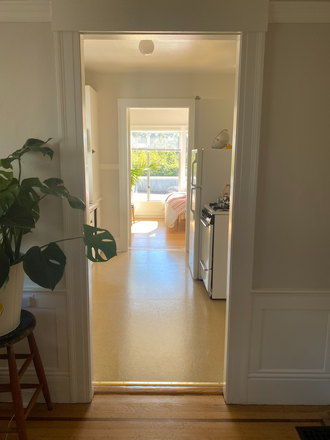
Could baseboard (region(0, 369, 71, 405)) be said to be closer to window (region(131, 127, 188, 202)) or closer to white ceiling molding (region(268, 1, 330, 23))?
white ceiling molding (region(268, 1, 330, 23))

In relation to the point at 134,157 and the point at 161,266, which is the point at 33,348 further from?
the point at 134,157

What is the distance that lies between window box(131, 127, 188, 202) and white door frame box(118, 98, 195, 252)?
3.23 metres

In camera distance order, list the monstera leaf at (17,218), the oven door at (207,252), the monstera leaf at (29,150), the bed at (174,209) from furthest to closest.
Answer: the bed at (174,209) < the oven door at (207,252) < the monstera leaf at (29,150) < the monstera leaf at (17,218)

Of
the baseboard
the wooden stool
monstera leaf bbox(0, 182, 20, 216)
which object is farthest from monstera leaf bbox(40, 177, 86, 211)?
the baseboard

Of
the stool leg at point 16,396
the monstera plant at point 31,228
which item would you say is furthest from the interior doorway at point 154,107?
the monstera plant at point 31,228

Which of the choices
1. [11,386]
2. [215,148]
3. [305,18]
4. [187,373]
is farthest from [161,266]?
[305,18]

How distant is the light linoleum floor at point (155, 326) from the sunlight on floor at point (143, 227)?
7.48 ft

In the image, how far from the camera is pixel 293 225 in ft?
6.55

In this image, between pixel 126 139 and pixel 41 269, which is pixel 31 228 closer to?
pixel 41 269

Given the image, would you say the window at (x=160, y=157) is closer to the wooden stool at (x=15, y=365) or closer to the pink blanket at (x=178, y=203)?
the pink blanket at (x=178, y=203)

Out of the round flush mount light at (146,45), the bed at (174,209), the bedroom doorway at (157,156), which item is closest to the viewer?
the round flush mount light at (146,45)

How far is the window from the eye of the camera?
8.53 meters

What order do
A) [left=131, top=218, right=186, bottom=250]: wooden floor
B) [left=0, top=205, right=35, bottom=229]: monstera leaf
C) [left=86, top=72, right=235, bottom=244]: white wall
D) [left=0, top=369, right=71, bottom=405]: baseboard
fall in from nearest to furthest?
[left=0, top=205, right=35, bottom=229]: monstera leaf < [left=0, top=369, right=71, bottom=405]: baseboard < [left=86, top=72, right=235, bottom=244]: white wall < [left=131, top=218, right=186, bottom=250]: wooden floor

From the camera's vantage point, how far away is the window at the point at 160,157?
8.53 meters
